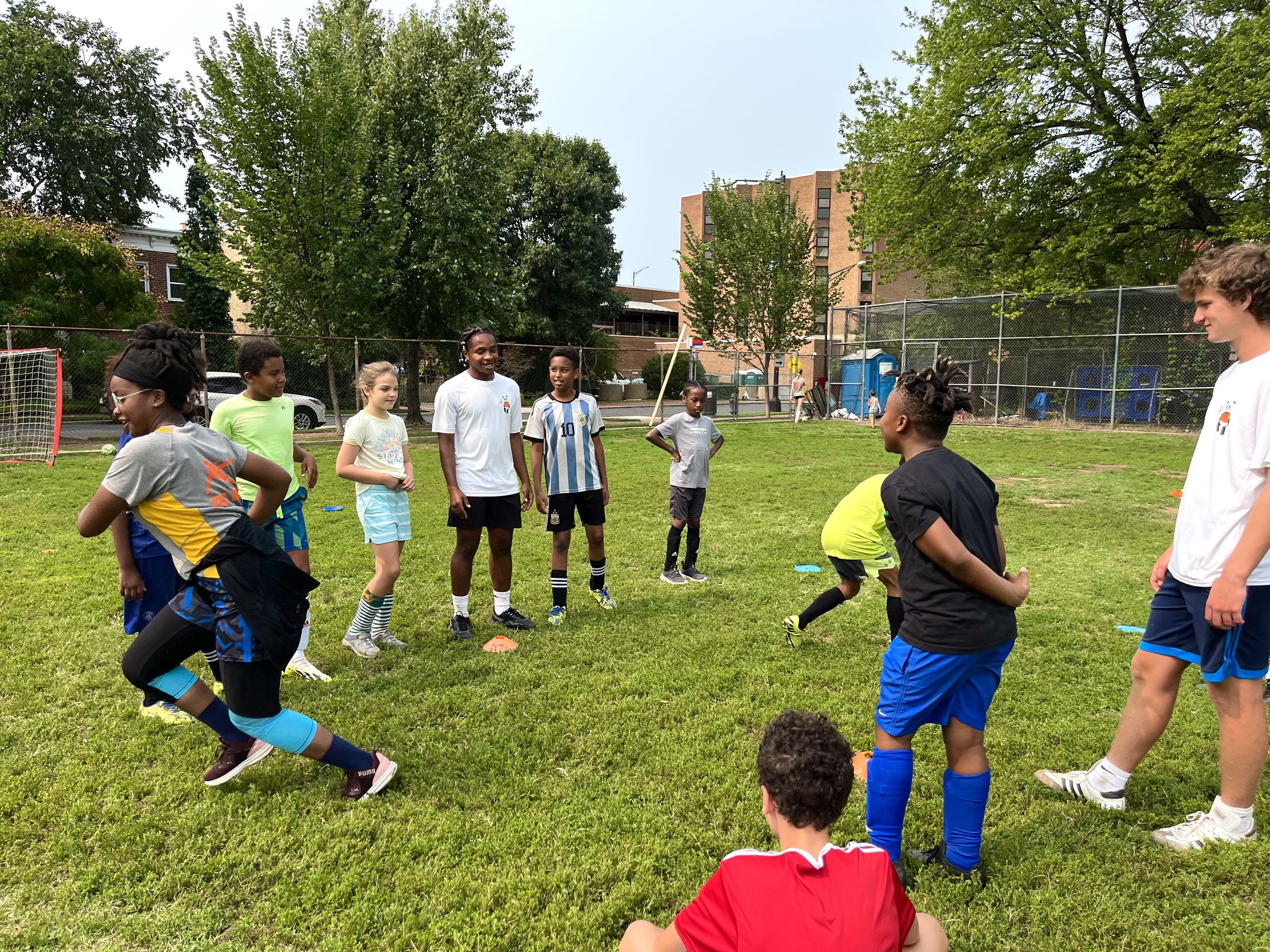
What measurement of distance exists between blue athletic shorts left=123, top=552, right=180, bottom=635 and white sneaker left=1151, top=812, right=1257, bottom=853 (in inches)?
178

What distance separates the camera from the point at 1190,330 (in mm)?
18812

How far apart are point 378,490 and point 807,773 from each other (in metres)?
3.84

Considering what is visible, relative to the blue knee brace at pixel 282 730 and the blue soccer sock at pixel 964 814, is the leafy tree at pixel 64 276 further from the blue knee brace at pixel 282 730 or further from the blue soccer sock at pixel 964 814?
the blue soccer sock at pixel 964 814

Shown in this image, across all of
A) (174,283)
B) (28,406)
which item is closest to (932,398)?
(28,406)

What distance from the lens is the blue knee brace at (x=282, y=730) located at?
115 inches

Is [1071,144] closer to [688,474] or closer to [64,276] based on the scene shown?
[688,474]

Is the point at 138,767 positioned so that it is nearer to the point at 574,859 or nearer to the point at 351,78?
the point at 574,859

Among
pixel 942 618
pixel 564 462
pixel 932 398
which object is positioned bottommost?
pixel 942 618

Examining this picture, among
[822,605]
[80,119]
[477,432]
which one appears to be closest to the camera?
[822,605]

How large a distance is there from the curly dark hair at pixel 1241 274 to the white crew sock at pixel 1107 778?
6.04ft

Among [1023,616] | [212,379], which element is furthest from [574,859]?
[212,379]

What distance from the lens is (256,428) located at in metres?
4.37

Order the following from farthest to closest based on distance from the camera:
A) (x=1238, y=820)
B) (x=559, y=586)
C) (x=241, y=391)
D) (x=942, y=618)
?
(x=241, y=391)
(x=559, y=586)
(x=1238, y=820)
(x=942, y=618)

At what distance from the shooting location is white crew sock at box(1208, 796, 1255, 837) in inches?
109
